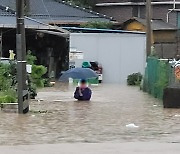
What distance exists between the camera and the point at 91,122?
18.5 meters

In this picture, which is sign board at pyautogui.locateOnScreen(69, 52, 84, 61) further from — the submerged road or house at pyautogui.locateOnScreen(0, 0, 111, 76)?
the submerged road

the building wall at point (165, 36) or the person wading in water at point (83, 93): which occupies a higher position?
the building wall at point (165, 36)

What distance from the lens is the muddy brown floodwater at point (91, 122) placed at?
49.6ft

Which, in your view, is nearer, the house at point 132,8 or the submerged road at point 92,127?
the submerged road at point 92,127

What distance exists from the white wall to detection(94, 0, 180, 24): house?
1343 cm

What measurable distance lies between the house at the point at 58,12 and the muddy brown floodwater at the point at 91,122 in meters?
26.3

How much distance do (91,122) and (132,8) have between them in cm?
4167

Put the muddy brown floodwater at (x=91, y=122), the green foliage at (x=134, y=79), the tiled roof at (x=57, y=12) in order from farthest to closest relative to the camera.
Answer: the tiled roof at (x=57, y=12) < the green foliage at (x=134, y=79) < the muddy brown floodwater at (x=91, y=122)

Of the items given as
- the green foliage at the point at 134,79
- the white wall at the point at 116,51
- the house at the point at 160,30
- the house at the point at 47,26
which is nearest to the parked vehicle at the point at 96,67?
the white wall at the point at 116,51

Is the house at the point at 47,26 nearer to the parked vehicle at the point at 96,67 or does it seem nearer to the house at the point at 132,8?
the parked vehicle at the point at 96,67

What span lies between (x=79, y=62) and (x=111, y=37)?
262 cm

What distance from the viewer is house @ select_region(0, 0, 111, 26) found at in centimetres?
5226

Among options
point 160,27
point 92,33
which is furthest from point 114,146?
point 160,27

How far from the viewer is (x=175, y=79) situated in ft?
78.4
